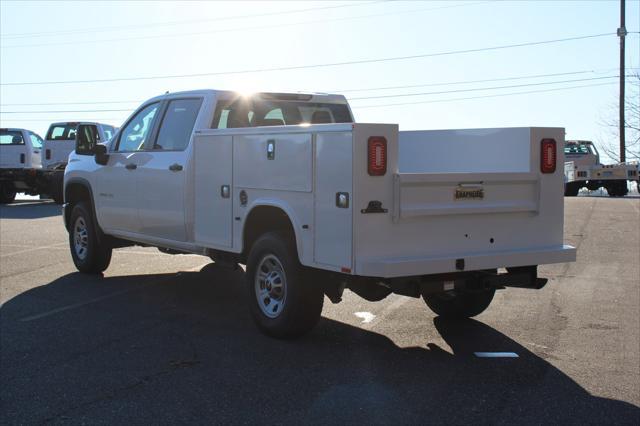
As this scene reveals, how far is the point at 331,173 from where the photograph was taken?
19.1 feet

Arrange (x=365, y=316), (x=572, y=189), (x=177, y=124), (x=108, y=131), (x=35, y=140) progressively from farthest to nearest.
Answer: (x=572, y=189) < (x=35, y=140) < (x=108, y=131) < (x=177, y=124) < (x=365, y=316)

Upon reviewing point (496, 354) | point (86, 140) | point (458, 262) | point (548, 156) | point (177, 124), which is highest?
point (177, 124)

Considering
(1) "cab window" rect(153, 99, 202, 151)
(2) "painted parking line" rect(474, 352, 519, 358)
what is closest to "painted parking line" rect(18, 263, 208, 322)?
(1) "cab window" rect(153, 99, 202, 151)

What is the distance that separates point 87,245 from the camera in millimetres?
9945

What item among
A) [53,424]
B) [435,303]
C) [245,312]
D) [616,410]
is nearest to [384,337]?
[435,303]

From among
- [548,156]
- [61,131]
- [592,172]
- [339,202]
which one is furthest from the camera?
[592,172]

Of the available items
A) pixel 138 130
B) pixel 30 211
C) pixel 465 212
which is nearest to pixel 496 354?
pixel 465 212

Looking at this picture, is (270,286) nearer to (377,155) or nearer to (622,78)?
(377,155)

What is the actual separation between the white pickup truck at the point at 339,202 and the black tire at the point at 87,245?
58.1 inches

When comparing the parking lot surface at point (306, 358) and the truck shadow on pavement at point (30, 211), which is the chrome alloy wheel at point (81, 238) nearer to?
the parking lot surface at point (306, 358)

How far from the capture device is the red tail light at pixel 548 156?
21.3ft

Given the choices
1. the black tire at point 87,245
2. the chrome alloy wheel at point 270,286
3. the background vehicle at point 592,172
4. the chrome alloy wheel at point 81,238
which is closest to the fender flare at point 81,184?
the black tire at point 87,245

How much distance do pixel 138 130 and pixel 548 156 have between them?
4.78 meters

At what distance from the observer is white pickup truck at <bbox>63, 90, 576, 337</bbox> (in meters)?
5.74
